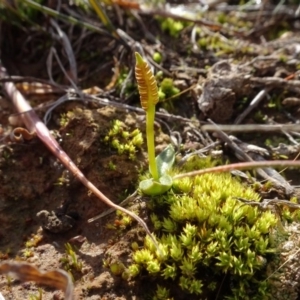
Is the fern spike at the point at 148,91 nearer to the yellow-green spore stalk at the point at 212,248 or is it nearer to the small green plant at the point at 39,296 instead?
the yellow-green spore stalk at the point at 212,248

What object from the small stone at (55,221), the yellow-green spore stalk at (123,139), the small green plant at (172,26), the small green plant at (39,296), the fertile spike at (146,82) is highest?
the fertile spike at (146,82)

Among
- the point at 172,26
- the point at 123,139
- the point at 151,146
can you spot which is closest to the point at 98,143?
the point at 123,139

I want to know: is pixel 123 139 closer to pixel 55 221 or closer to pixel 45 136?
pixel 45 136

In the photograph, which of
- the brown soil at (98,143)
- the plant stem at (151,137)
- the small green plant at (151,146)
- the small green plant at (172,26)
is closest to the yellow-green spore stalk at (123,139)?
the brown soil at (98,143)

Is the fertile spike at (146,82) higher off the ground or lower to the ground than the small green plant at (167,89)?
higher

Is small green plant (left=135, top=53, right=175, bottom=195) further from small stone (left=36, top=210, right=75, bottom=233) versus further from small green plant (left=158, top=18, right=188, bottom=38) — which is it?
small green plant (left=158, top=18, right=188, bottom=38)
